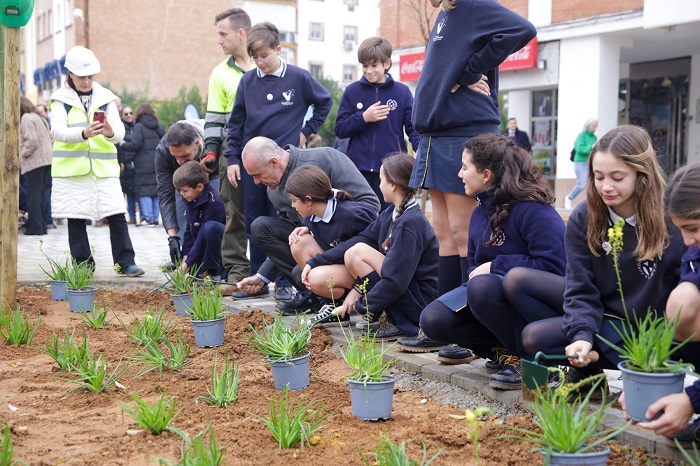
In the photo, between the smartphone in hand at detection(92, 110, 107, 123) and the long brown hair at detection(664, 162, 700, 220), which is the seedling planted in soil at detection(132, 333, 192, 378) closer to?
the long brown hair at detection(664, 162, 700, 220)

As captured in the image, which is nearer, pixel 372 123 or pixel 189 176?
pixel 372 123

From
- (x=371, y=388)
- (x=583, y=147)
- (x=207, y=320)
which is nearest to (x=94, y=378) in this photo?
(x=207, y=320)

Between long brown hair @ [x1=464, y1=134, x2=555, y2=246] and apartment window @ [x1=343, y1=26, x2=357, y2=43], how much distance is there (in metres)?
59.9

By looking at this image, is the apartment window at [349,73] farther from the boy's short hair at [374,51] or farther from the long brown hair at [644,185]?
the long brown hair at [644,185]

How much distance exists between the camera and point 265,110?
6965 mm

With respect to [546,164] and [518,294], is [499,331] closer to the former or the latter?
[518,294]

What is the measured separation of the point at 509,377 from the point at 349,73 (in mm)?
60547

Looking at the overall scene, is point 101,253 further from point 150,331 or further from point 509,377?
point 509,377

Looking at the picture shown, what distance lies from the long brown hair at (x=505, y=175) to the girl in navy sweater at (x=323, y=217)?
4.98ft

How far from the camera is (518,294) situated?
11.7ft

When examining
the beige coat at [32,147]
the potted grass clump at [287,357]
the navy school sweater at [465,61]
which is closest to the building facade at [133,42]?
the beige coat at [32,147]

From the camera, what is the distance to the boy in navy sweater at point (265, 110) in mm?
6930

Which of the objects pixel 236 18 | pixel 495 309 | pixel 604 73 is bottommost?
pixel 495 309

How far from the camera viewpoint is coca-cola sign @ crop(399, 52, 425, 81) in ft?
73.4
